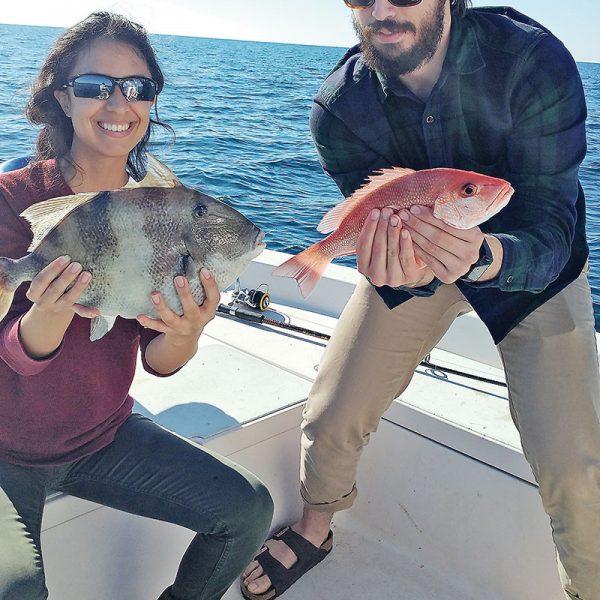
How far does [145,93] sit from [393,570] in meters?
2.23

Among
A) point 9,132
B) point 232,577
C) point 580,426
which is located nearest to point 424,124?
point 580,426

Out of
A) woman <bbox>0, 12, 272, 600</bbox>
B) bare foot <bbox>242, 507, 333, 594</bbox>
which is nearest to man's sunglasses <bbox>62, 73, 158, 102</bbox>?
woman <bbox>0, 12, 272, 600</bbox>

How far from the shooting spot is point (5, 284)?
182 cm

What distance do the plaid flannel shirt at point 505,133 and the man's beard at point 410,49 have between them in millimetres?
66

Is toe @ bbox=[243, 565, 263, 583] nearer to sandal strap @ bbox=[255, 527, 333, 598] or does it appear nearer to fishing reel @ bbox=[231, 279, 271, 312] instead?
sandal strap @ bbox=[255, 527, 333, 598]

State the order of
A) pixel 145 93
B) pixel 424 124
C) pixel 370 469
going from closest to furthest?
pixel 145 93 → pixel 424 124 → pixel 370 469

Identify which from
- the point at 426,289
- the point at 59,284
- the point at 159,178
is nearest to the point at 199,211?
the point at 159,178

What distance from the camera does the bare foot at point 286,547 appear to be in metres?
2.74

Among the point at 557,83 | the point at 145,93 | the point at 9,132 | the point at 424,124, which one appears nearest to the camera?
the point at 145,93

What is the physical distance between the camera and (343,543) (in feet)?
10.3

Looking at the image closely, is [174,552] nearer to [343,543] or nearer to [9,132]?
[343,543]

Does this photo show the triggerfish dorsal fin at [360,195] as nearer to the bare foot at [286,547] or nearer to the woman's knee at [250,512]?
the woman's knee at [250,512]

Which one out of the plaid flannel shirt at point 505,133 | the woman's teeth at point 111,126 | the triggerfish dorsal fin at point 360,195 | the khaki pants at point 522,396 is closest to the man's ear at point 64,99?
the woman's teeth at point 111,126

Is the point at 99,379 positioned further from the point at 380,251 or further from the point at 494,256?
the point at 494,256
